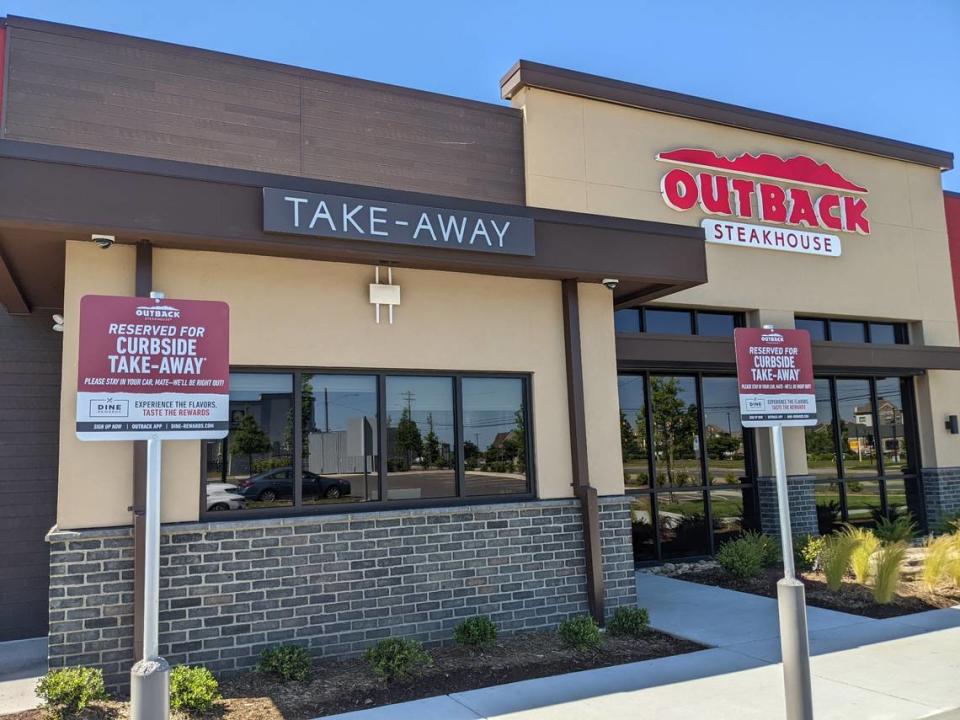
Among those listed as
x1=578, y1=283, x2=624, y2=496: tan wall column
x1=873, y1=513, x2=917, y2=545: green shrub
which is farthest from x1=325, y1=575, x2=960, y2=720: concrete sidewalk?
x1=873, y1=513, x2=917, y2=545: green shrub

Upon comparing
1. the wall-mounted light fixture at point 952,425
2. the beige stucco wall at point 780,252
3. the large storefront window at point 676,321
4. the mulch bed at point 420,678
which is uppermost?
the beige stucco wall at point 780,252

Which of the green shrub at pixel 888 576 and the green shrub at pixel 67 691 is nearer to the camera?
the green shrub at pixel 67 691

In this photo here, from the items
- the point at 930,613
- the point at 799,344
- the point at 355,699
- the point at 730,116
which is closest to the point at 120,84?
the point at 355,699

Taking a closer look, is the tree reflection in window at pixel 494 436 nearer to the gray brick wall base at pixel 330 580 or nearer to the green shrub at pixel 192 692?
the gray brick wall base at pixel 330 580

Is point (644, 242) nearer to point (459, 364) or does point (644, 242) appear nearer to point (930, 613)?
point (459, 364)

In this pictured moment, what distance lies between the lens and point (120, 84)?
860 centimetres

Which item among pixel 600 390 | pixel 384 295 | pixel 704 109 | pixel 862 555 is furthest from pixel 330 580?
pixel 704 109

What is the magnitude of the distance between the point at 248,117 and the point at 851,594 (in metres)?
9.73

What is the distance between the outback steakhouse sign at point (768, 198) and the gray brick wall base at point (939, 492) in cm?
479

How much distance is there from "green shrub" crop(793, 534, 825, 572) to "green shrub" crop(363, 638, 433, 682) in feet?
22.7

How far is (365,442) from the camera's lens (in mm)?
7855

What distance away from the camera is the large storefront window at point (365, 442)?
7344 mm

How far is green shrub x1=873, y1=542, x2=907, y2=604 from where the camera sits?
937cm

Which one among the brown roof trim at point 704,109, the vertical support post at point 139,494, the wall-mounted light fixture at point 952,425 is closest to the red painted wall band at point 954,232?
the brown roof trim at point 704,109
